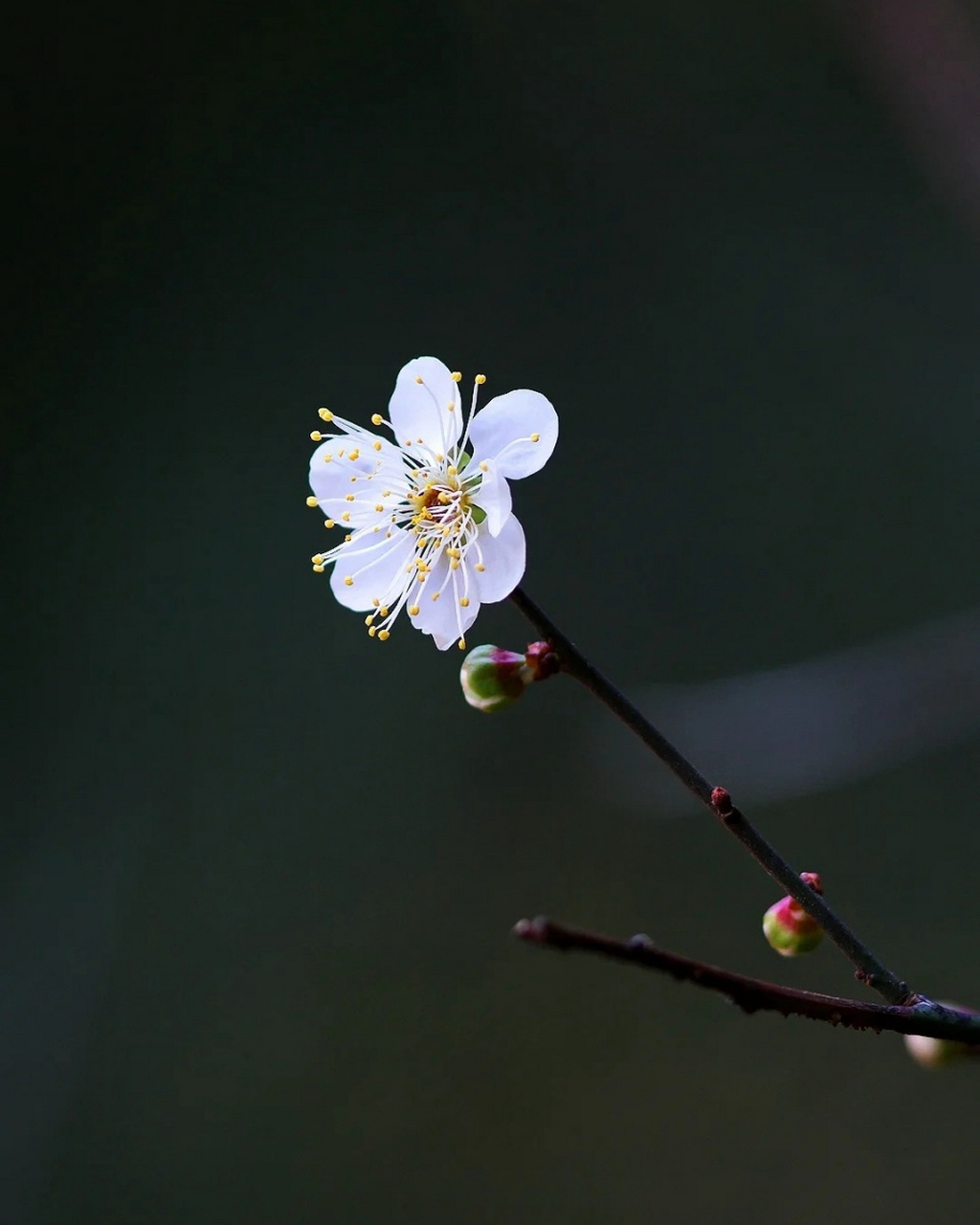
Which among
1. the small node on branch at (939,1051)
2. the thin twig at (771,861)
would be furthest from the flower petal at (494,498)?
the small node on branch at (939,1051)

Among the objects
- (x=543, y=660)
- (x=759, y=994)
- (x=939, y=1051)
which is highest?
(x=543, y=660)

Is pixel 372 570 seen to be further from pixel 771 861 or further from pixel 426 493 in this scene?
pixel 771 861

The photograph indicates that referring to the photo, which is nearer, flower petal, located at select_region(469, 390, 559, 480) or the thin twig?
the thin twig

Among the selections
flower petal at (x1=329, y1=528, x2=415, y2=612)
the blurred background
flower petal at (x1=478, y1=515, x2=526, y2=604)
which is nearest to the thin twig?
flower petal at (x1=478, y1=515, x2=526, y2=604)

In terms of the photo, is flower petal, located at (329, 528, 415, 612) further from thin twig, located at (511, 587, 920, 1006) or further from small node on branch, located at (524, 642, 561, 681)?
thin twig, located at (511, 587, 920, 1006)

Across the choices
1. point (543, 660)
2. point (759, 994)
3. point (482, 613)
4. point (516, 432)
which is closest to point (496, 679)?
point (543, 660)
